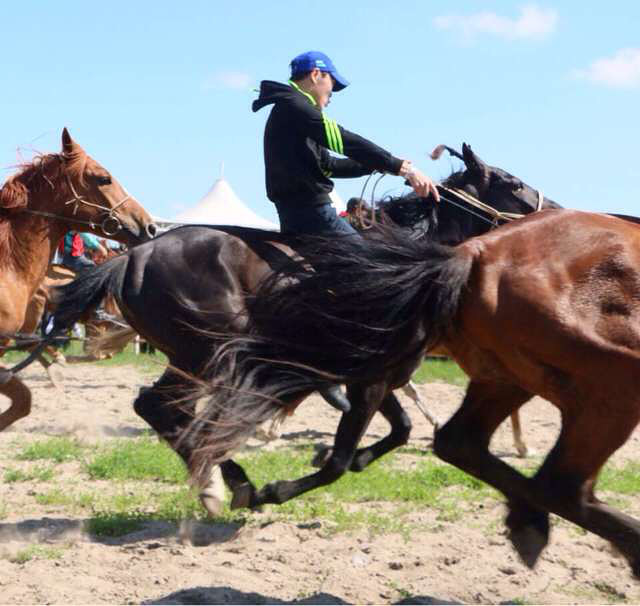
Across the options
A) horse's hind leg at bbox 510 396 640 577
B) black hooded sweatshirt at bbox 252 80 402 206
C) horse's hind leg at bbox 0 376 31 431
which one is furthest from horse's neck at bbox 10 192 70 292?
horse's hind leg at bbox 510 396 640 577

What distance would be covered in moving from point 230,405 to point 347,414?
0.98 metres

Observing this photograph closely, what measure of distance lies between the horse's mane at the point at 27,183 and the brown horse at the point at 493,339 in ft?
8.47

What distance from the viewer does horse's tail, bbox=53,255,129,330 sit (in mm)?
5508

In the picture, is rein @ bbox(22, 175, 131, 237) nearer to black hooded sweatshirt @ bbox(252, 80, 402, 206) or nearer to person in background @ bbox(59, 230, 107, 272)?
black hooded sweatshirt @ bbox(252, 80, 402, 206)

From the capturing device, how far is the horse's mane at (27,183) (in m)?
6.57

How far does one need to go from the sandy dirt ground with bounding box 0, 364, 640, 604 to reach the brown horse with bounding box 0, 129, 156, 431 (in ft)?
4.81

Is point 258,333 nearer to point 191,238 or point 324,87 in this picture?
point 191,238

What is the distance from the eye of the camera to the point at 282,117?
5.40m

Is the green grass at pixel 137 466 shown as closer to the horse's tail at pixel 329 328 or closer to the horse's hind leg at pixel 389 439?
the horse's hind leg at pixel 389 439

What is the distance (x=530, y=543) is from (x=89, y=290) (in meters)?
2.71

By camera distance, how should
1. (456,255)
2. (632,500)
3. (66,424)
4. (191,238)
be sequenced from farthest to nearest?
(66,424) < (632,500) < (191,238) < (456,255)

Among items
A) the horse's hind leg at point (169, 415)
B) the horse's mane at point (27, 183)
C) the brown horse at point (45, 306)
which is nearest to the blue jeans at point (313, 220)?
the horse's hind leg at point (169, 415)

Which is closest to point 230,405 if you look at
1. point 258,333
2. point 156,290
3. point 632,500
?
point 258,333

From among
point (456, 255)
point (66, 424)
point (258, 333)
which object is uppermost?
point (456, 255)
